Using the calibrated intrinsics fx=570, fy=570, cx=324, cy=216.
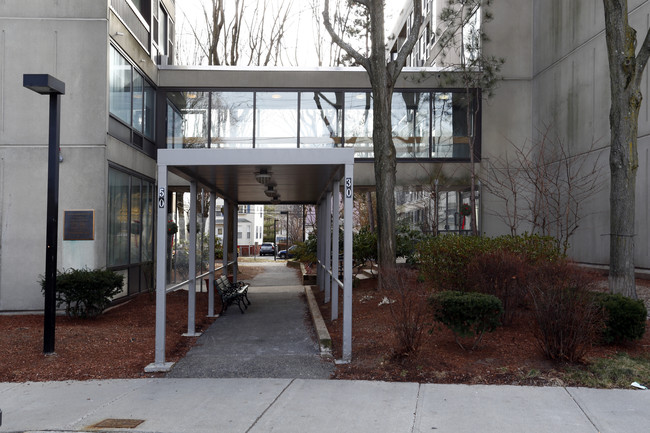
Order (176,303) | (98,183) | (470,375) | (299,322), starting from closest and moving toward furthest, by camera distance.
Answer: (470,375) → (299,322) → (98,183) → (176,303)

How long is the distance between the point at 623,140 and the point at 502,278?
368 cm

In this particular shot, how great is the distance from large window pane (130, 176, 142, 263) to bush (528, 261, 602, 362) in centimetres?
1034

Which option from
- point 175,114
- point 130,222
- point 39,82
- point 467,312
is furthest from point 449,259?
point 175,114

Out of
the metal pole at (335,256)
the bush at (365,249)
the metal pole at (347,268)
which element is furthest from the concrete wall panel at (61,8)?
the bush at (365,249)

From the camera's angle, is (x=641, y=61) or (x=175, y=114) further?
(x=175, y=114)

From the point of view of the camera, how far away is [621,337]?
26.3ft

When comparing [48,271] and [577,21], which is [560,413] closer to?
[48,271]

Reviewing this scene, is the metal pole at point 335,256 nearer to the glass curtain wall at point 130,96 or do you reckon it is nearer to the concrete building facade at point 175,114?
the concrete building facade at point 175,114

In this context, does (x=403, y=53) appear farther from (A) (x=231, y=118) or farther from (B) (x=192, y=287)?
(B) (x=192, y=287)

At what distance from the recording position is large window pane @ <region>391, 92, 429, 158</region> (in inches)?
727

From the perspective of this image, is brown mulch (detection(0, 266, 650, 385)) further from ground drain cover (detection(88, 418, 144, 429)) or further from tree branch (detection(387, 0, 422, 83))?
tree branch (detection(387, 0, 422, 83))

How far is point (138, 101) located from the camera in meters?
15.4

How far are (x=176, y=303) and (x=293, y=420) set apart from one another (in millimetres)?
9213

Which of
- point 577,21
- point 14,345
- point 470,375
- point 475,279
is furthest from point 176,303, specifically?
point 577,21
